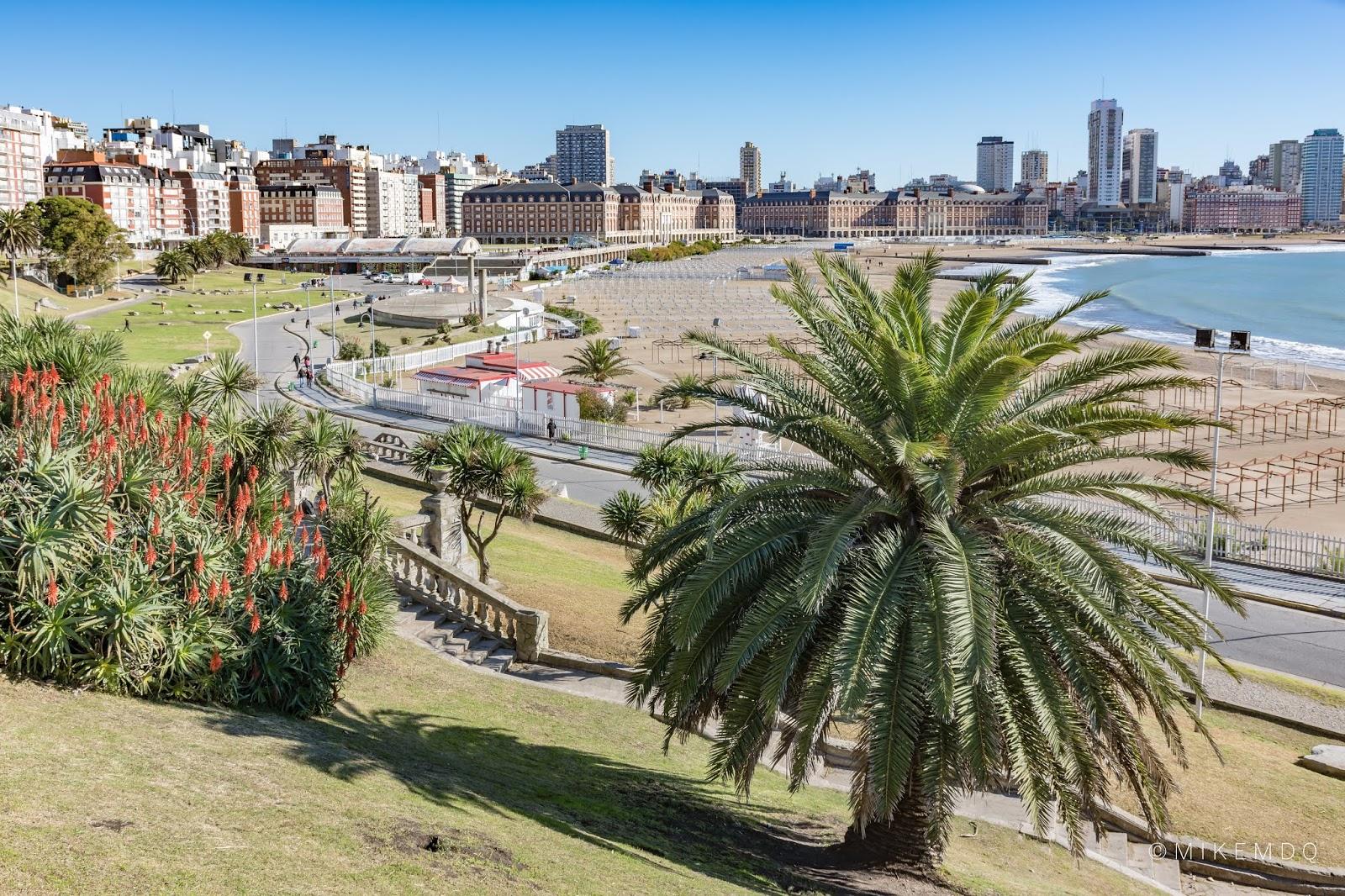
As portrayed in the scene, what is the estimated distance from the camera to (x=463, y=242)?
126m

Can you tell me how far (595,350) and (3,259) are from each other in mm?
51436

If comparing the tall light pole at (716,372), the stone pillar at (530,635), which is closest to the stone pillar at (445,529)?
the stone pillar at (530,635)

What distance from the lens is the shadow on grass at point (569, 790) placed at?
379 inches

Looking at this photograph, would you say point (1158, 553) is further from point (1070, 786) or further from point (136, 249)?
point (136, 249)

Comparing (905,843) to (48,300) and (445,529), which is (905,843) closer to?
(445,529)

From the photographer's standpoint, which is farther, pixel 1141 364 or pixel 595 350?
pixel 595 350

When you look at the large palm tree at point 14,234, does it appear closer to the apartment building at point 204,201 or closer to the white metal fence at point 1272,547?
the white metal fence at point 1272,547

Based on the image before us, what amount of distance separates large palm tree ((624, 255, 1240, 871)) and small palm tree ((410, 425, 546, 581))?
880cm

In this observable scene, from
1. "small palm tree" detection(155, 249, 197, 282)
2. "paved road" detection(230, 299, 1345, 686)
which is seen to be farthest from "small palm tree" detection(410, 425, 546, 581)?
"small palm tree" detection(155, 249, 197, 282)

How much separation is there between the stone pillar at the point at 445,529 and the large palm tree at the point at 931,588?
8.67m

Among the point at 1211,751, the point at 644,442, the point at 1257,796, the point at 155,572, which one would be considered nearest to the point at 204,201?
the point at 644,442

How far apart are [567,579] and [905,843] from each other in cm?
1125

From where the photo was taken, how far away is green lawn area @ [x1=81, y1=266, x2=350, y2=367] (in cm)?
5662

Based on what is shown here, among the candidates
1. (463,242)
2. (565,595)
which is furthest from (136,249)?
(565,595)
